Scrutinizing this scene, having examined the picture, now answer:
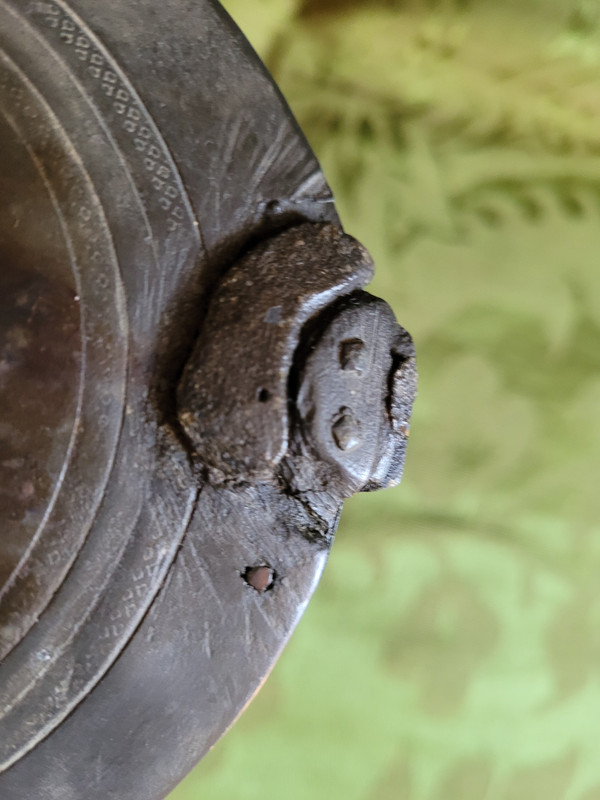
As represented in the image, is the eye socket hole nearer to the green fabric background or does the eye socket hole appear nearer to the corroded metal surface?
the corroded metal surface

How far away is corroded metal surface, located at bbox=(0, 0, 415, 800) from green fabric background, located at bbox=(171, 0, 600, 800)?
0.76m

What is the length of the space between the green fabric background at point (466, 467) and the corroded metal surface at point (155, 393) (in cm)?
76

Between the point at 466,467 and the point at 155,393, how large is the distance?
970 millimetres

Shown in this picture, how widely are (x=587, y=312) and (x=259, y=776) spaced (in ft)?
3.94

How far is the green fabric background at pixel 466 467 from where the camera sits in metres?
1.47

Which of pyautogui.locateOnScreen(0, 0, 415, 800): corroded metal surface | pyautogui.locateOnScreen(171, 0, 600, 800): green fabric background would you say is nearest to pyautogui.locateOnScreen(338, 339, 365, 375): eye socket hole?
pyautogui.locateOnScreen(0, 0, 415, 800): corroded metal surface

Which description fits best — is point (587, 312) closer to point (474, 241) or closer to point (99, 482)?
point (474, 241)

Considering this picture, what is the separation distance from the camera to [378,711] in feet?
4.85

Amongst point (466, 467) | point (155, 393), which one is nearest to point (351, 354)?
point (155, 393)

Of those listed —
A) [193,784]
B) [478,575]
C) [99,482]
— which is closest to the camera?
[99,482]

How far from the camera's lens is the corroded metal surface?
2.17 ft

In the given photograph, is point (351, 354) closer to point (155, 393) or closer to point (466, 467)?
point (155, 393)

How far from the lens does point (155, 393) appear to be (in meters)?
0.69

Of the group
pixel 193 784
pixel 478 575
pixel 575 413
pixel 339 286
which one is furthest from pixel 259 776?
pixel 339 286
